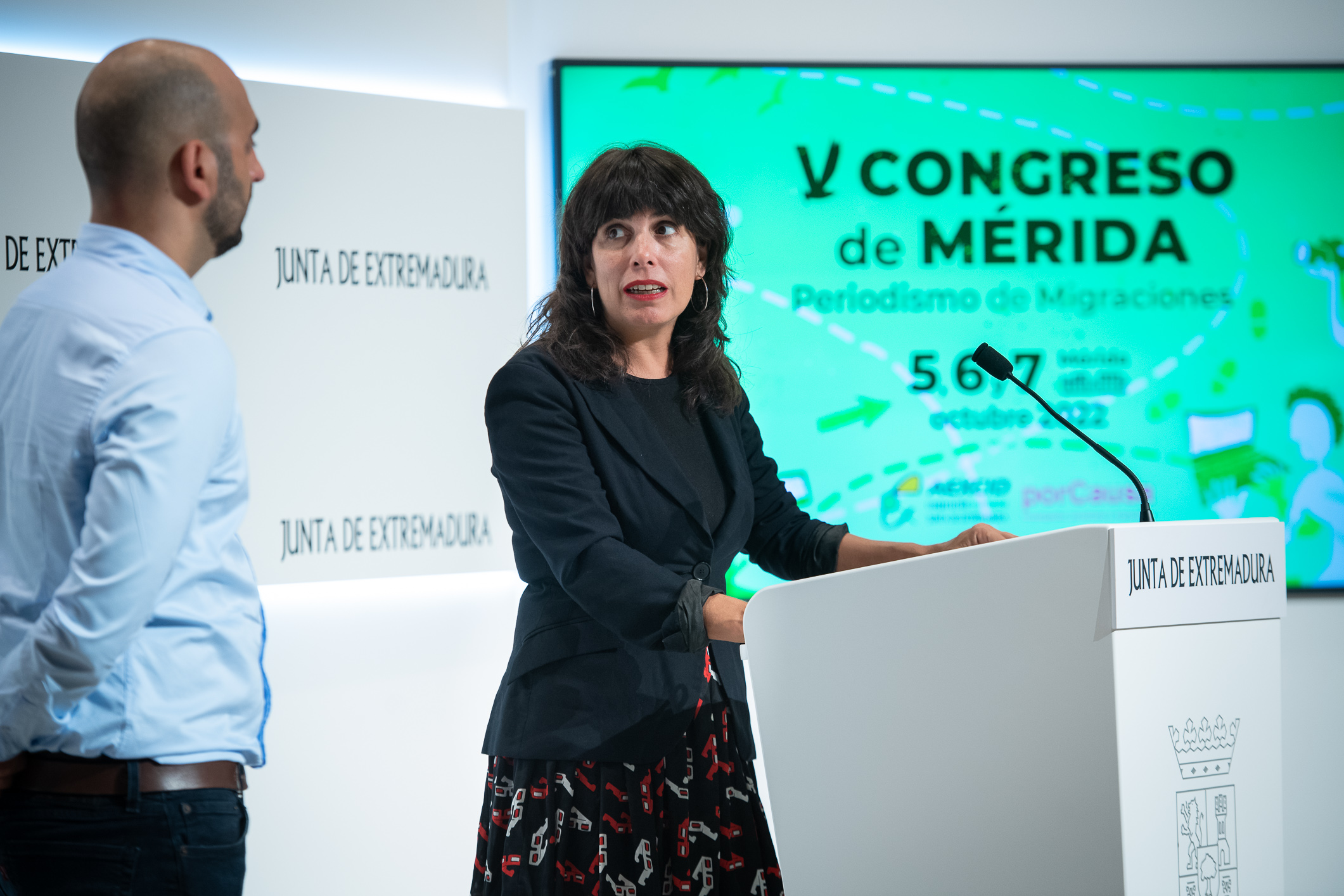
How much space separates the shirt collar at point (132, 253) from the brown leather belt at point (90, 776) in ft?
1.34

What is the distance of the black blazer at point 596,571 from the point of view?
1.26 metres

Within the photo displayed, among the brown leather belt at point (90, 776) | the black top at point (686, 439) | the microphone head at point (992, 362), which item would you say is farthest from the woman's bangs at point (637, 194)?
the brown leather belt at point (90, 776)

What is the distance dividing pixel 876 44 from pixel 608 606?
7.12 feet

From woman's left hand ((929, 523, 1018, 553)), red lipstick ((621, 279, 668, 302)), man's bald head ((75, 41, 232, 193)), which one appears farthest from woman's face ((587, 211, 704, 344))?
man's bald head ((75, 41, 232, 193))

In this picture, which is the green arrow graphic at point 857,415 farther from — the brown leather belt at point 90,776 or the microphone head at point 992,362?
the brown leather belt at point 90,776

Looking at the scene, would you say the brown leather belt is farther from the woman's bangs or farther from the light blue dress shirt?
the woman's bangs

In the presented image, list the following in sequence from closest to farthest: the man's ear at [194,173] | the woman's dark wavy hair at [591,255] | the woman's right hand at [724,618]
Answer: the man's ear at [194,173], the woman's right hand at [724,618], the woman's dark wavy hair at [591,255]

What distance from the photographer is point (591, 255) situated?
154 cm

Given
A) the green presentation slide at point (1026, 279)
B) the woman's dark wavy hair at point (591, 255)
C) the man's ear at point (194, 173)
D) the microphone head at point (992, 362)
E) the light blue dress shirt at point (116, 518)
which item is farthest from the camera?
the green presentation slide at point (1026, 279)

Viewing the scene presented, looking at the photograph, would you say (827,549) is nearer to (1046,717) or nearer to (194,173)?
(1046,717)

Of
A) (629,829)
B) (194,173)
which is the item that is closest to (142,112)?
(194,173)

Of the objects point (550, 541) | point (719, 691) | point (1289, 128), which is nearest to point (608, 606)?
point (550, 541)

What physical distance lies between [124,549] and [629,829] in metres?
0.70

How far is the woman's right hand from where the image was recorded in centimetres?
118
